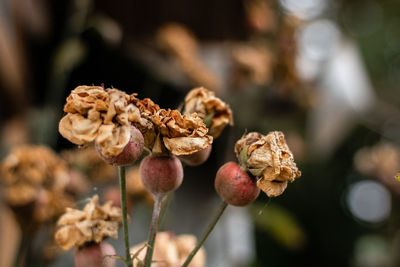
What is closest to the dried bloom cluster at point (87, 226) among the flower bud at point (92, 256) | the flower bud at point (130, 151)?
the flower bud at point (92, 256)

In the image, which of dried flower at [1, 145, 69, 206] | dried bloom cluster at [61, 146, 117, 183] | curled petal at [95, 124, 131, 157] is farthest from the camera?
dried bloom cluster at [61, 146, 117, 183]

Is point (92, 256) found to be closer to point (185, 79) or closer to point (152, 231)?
point (152, 231)

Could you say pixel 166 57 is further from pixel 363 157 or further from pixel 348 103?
pixel 348 103

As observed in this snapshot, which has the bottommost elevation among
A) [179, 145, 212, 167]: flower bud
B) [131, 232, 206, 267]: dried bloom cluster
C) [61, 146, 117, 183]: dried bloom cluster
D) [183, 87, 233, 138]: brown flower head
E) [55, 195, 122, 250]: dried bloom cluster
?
[61, 146, 117, 183]: dried bloom cluster

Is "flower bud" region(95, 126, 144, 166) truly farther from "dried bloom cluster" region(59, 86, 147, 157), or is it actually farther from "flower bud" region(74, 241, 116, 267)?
"flower bud" region(74, 241, 116, 267)

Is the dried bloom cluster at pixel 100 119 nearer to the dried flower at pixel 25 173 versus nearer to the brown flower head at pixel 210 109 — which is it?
the brown flower head at pixel 210 109

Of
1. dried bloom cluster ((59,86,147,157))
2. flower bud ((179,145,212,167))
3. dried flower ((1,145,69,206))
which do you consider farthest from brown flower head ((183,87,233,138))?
dried flower ((1,145,69,206))
